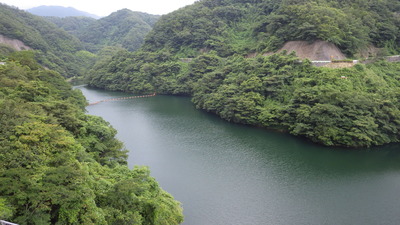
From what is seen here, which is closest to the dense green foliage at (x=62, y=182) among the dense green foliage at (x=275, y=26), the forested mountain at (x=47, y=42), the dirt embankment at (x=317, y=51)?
the dirt embankment at (x=317, y=51)

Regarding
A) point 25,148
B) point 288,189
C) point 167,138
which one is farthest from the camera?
point 167,138

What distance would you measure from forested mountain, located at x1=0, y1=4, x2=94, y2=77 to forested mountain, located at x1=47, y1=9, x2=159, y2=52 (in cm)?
1988

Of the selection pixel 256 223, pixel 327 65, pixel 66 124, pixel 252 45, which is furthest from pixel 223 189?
pixel 252 45

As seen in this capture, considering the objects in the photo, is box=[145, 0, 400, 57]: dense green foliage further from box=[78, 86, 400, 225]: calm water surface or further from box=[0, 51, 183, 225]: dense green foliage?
box=[0, 51, 183, 225]: dense green foliage

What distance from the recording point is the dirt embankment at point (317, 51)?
41.6 metres

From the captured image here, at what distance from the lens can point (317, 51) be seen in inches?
1663

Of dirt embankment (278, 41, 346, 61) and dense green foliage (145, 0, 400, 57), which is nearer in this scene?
dirt embankment (278, 41, 346, 61)

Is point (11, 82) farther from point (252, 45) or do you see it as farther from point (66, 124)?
point (252, 45)

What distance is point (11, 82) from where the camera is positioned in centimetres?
2420

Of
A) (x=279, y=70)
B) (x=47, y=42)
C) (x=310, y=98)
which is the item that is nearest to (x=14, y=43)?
(x=47, y=42)

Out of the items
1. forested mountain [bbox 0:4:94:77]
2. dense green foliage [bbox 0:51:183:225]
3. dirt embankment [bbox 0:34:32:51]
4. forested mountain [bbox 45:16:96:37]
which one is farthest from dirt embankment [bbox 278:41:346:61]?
forested mountain [bbox 45:16:96:37]

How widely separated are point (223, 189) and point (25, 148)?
558 inches

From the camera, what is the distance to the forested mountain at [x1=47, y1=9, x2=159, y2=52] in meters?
128

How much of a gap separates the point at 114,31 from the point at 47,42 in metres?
49.3
